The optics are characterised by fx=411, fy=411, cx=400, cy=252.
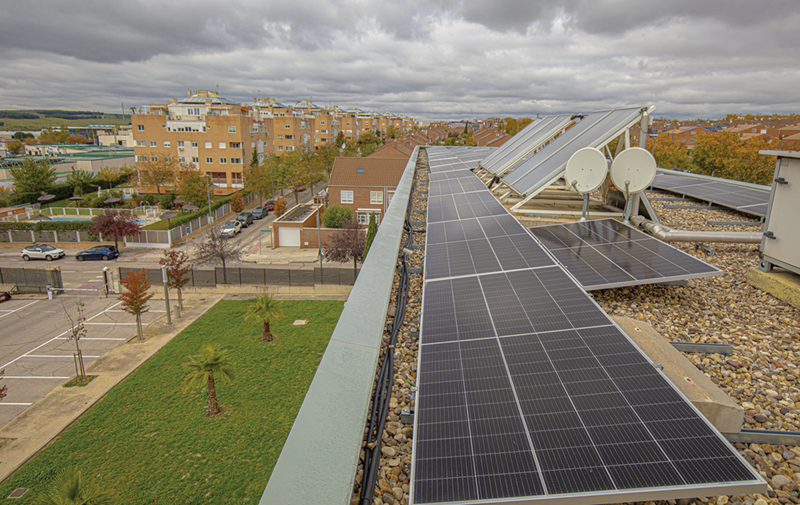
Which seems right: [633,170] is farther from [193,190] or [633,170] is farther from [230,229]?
[193,190]

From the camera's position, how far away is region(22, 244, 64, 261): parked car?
35.6 m

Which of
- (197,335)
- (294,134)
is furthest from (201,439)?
(294,134)

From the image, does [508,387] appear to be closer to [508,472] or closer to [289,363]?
[508,472]

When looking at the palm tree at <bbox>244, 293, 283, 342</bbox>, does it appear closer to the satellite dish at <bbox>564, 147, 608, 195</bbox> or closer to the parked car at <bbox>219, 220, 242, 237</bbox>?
the satellite dish at <bbox>564, 147, 608, 195</bbox>

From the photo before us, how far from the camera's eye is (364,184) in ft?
153

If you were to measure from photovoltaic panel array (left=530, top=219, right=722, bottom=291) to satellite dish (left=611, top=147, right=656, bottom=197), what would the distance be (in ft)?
3.29

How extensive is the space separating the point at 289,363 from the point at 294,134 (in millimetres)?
79683

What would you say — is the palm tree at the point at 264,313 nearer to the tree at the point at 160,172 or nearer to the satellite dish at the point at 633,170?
the satellite dish at the point at 633,170

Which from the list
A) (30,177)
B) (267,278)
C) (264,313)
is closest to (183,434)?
(264,313)

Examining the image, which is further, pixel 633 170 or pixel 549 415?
pixel 633 170

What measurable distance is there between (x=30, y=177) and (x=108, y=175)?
29.5 feet

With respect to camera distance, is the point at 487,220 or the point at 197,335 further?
the point at 197,335

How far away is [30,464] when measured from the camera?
13.2m

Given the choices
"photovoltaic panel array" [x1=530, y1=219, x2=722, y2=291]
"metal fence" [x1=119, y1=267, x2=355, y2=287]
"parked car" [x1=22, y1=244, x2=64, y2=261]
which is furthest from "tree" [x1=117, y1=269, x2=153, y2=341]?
"photovoltaic panel array" [x1=530, y1=219, x2=722, y2=291]
